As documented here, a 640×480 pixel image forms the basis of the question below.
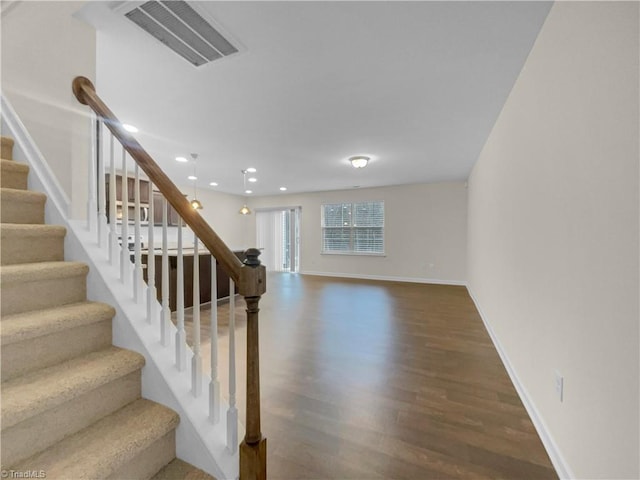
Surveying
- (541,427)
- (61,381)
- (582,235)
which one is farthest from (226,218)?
(582,235)

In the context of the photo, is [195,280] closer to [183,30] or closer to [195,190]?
[183,30]

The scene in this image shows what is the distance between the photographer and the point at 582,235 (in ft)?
3.91

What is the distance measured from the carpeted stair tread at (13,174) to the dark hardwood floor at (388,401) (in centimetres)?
192

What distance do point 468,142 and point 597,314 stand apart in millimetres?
3134

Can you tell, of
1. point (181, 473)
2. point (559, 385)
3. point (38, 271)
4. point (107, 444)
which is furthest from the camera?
point (559, 385)

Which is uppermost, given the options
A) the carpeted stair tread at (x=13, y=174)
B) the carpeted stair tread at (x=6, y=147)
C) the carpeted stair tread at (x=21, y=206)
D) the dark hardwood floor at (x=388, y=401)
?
the carpeted stair tread at (x=6, y=147)

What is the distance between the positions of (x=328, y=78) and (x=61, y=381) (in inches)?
93.3

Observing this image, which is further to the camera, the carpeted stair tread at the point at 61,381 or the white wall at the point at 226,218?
the white wall at the point at 226,218

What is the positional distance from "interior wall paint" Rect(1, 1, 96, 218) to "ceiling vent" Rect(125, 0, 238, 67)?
0.41 metres

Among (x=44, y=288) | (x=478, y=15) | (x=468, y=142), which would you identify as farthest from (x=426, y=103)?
(x=44, y=288)

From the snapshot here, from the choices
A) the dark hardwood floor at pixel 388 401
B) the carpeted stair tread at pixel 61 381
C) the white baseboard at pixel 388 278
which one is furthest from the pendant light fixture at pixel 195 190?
the white baseboard at pixel 388 278

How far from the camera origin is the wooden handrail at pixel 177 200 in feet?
3.76

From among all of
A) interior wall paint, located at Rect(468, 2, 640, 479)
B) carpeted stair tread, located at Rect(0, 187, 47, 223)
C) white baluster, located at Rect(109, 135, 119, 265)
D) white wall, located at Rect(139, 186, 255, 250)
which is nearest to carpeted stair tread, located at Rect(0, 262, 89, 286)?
white baluster, located at Rect(109, 135, 119, 265)

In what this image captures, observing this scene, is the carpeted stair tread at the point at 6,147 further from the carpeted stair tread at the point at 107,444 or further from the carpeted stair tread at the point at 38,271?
the carpeted stair tread at the point at 107,444
